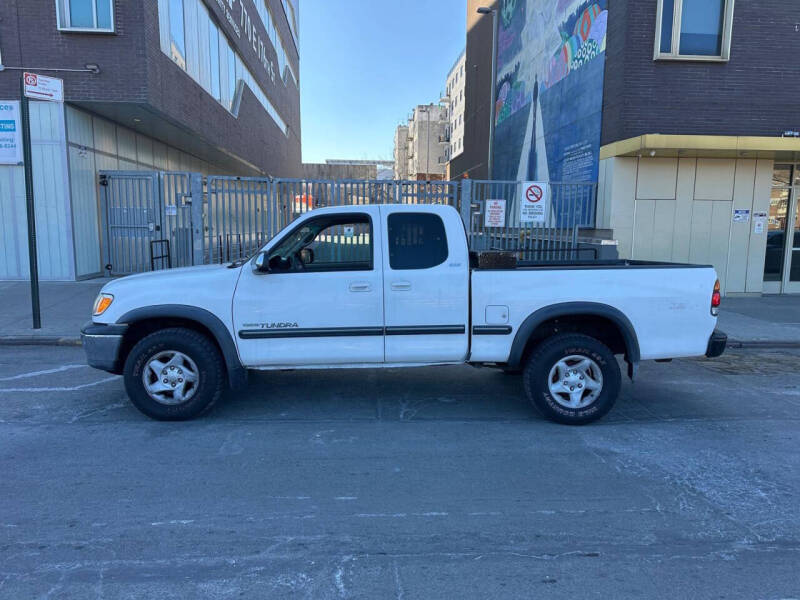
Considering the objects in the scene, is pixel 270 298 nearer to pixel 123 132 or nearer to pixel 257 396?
pixel 257 396

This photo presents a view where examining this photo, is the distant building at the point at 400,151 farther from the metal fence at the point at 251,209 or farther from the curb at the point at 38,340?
the curb at the point at 38,340

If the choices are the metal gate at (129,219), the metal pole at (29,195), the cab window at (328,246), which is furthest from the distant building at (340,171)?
the cab window at (328,246)

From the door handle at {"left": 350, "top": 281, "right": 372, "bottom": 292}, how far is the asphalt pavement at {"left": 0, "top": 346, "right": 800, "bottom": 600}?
3.96ft

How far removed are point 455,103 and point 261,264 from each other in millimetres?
82533

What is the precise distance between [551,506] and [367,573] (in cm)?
134

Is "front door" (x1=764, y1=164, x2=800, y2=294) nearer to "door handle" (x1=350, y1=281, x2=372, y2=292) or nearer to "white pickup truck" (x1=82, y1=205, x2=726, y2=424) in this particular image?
"white pickup truck" (x1=82, y1=205, x2=726, y2=424)

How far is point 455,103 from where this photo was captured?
8169 cm

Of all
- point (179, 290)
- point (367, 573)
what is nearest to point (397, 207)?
point (179, 290)

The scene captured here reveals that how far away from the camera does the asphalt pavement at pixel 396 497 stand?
2.83 metres

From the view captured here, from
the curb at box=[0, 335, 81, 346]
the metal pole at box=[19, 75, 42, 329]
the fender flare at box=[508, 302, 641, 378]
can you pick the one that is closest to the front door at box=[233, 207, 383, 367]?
the fender flare at box=[508, 302, 641, 378]

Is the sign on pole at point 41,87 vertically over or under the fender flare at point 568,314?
over

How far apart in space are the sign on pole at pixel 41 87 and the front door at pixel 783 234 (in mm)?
14254

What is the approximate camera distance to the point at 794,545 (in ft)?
10.2

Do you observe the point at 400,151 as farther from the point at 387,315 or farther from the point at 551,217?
the point at 387,315
